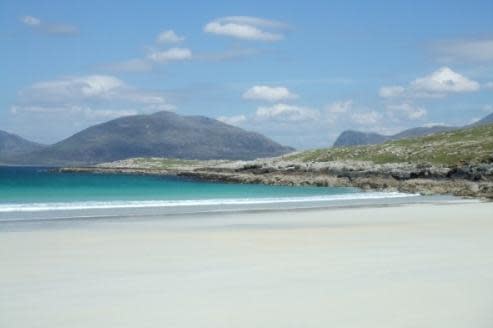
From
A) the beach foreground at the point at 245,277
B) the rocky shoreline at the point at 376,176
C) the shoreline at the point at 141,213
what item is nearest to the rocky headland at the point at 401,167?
the rocky shoreline at the point at 376,176

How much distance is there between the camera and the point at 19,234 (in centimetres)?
2605

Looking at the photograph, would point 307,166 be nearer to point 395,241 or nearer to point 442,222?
point 442,222

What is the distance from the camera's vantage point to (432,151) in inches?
3935

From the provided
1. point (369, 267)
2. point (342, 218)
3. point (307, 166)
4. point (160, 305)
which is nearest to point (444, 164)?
point (307, 166)

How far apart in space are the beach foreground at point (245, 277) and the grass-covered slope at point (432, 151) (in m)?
61.8

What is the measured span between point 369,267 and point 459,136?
102m

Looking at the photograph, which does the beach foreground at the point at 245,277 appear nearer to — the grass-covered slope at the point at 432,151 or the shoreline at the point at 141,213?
the shoreline at the point at 141,213

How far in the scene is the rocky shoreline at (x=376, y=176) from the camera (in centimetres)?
6788

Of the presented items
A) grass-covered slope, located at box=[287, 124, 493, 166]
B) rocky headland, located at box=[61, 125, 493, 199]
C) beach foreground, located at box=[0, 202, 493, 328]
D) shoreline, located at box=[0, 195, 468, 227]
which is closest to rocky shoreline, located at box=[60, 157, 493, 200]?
rocky headland, located at box=[61, 125, 493, 199]

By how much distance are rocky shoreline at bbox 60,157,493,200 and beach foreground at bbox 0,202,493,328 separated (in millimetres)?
36248

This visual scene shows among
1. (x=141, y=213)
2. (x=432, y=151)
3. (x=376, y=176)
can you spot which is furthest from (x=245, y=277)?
(x=432, y=151)

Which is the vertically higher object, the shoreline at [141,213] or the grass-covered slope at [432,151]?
the grass-covered slope at [432,151]

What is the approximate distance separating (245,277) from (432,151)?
291 ft

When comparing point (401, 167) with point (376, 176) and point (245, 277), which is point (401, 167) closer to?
point (376, 176)
